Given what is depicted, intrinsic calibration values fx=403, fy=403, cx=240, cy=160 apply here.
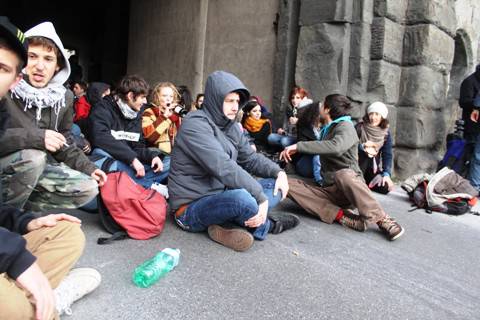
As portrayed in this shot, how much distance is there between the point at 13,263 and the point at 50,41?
1.51m

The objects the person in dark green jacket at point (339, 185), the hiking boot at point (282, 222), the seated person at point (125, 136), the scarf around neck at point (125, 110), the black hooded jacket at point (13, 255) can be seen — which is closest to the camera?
the black hooded jacket at point (13, 255)

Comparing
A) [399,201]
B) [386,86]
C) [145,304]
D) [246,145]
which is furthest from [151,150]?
[386,86]

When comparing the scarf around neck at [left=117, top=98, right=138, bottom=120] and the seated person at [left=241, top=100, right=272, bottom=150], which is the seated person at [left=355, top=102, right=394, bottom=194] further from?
the scarf around neck at [left=117, top=98, right=138, bottom=120]

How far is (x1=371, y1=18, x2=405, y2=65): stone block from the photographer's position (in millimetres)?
5293

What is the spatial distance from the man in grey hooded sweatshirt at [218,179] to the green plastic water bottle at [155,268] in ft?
1.39

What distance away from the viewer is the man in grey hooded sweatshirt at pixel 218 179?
2498 millimetres

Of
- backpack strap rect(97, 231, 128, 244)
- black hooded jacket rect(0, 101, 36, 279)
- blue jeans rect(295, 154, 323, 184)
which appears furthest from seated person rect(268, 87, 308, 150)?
black hooded jacket rect(0, 101, 36, 279)

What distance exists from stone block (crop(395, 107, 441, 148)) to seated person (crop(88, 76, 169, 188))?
144 inches

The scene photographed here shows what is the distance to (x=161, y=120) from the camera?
13.0ft

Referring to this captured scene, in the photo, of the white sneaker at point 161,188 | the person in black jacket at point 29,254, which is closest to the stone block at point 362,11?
the white sneaker at point 161,188

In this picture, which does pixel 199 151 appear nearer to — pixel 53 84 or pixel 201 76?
pixel 53 84

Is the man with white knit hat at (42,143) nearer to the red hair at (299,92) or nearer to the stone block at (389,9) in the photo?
the red hair at (299,92)

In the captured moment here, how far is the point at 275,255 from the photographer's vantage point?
2.57 metres

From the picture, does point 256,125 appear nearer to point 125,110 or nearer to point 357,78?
point 357,78
